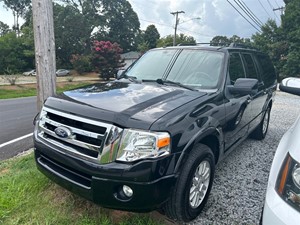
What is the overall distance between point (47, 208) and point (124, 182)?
1.15 meters

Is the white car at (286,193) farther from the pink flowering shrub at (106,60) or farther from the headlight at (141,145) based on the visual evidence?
the pink flowering shrub at (106,60)

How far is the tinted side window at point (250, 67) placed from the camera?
4.11 m

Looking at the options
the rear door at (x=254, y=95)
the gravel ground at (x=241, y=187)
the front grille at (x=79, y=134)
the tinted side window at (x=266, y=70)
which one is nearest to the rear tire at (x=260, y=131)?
the gravel ground at (x=241, y=187)

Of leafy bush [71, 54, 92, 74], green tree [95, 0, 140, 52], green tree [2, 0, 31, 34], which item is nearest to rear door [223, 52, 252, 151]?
leafy bush [71, 54, 92, 74]

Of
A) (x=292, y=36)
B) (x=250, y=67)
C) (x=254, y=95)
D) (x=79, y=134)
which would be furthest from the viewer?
(x=292, y=36)

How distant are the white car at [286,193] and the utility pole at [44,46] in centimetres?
335

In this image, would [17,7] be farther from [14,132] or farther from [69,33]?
[14,132]

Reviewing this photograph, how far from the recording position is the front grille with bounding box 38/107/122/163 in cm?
210

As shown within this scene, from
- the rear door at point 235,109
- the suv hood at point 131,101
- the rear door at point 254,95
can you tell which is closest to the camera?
the suv hood at point 131,101

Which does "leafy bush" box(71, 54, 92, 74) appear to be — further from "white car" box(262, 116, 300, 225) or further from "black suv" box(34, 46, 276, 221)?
"white car" box(262, 116, 300, 225)

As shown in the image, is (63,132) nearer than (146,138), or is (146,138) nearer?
(146,138)

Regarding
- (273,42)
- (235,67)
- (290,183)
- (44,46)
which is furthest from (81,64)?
(290,183)

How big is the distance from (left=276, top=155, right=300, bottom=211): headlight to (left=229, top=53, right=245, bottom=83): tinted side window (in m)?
2.00

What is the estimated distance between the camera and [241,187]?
3.36m
